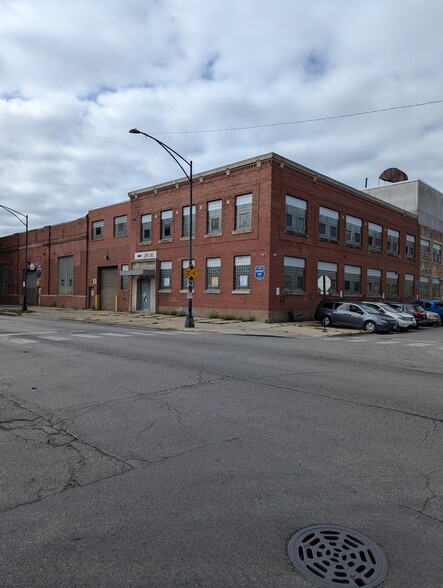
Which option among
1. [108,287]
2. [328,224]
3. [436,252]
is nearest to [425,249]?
[436,252]

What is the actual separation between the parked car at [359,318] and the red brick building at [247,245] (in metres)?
3.76

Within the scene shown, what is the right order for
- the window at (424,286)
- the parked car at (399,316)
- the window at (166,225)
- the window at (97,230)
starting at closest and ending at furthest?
the parked car at (399,316) → the window at (166,225) → the window at (97,230) → the window at (424,286)

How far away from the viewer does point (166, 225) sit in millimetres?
34875

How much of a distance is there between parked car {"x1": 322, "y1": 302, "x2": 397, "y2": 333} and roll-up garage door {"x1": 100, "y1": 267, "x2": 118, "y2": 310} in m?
20.8

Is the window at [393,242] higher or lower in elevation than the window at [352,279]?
higher

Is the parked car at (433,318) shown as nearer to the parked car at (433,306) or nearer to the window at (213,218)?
the parked car at (433,306)

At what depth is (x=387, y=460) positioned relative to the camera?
467 centimetres

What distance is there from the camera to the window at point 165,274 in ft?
113

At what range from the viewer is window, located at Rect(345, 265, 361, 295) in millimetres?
35312

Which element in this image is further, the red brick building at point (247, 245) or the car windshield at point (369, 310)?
the red brick building at point (247, 245)

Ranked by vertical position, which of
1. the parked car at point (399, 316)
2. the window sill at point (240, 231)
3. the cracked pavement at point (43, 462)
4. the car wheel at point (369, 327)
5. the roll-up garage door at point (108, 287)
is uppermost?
the window sill at point (240, 231)

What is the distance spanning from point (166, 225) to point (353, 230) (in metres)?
14.8

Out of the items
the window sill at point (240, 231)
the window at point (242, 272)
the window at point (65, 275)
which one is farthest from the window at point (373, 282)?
the window at point (65, 275)

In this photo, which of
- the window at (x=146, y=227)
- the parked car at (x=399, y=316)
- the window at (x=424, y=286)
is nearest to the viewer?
the parked car at (x=399, y=316)
